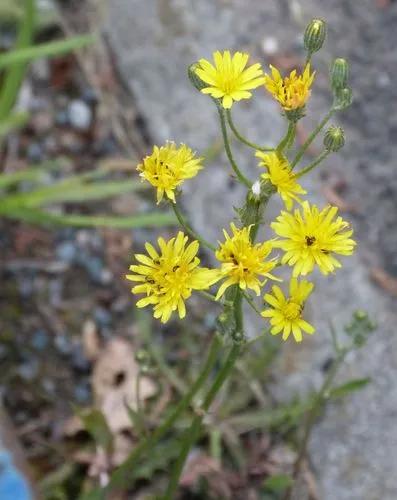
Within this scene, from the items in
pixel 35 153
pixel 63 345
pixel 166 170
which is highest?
pixel 35 153

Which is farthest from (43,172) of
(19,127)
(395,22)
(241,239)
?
(241,239)

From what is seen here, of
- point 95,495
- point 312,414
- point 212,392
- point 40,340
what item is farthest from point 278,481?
point 40,340

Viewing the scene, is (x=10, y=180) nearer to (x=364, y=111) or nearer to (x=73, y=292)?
(x=73, y=292)

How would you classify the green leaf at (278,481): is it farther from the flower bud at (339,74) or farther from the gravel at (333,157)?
the flower bud at (339,74)

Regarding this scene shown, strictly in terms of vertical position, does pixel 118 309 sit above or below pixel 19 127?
below

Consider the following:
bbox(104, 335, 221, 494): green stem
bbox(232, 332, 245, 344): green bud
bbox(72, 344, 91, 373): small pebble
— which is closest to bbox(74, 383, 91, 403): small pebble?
bbox(72, 344, 91, 373): small pebble

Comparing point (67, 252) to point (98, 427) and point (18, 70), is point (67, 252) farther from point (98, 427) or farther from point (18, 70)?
point (98, 427)
